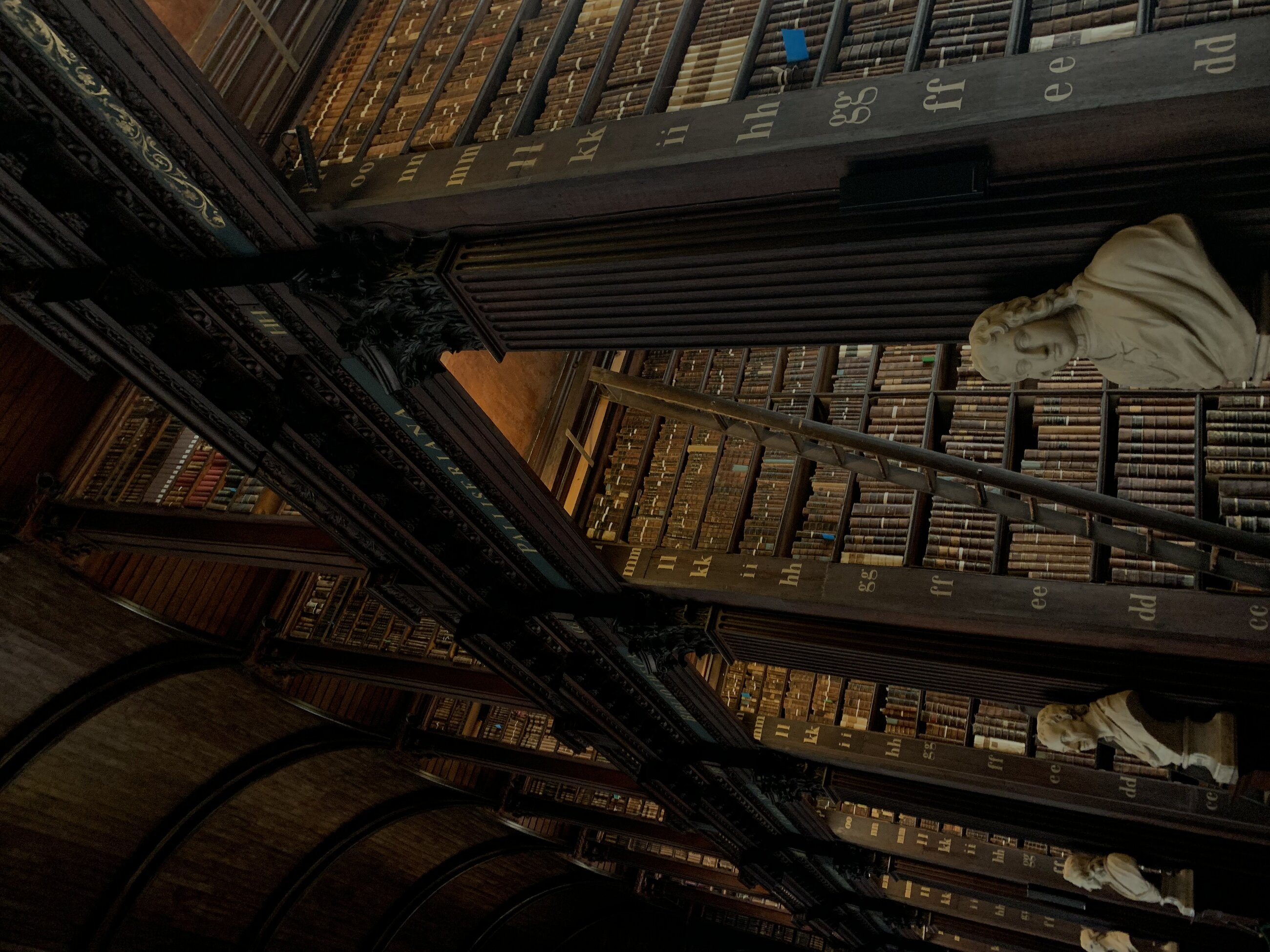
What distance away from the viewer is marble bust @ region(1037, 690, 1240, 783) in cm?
341

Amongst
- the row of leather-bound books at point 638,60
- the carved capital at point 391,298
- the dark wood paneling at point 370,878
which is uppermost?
the row of leather-bound books at point 638,60

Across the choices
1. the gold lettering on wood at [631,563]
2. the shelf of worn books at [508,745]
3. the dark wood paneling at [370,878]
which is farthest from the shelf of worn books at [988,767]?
the dark wood paneling at [370,878]

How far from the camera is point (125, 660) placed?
757cm

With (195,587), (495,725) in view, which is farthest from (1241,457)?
(195,587)

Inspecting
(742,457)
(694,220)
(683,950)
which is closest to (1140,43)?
(694,220)

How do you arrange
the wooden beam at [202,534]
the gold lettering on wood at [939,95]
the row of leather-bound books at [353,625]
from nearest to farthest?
the gold lettering on wood at [939,95] < the wooden beam at [202,534] < the row of leather-bound books at [353,625]

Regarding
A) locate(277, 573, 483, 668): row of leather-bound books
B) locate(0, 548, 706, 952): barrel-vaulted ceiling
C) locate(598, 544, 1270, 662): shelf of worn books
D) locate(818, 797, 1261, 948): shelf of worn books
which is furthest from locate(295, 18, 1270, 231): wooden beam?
locate(0, 548, 706, 952): barrel-vaulted ceiling

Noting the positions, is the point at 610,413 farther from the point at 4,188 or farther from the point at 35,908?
the point at 35,908

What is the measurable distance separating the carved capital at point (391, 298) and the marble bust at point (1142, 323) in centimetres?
211

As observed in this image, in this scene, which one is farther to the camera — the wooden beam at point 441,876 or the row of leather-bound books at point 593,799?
the wooden beam at point 441,876

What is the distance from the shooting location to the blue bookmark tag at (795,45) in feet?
A: 8.75

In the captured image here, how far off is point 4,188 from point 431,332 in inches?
68.2

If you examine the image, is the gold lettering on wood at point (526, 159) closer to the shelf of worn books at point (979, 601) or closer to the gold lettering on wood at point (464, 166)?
the gold lettering on wood at point (464, 166)

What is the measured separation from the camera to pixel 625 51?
11.0 ft
